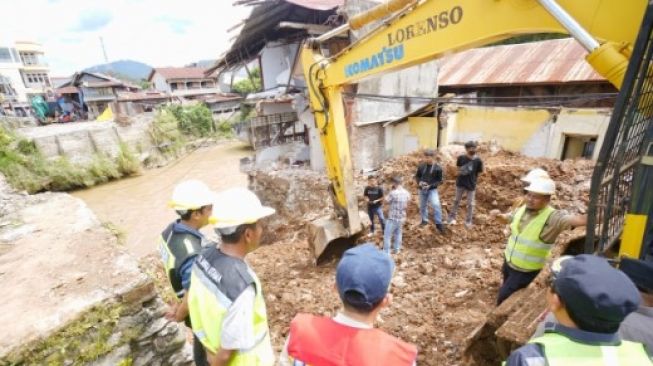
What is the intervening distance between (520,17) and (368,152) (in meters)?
6.99

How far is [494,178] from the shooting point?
6.71 m

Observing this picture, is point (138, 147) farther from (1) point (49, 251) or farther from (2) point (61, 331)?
(2) point (61, 331)

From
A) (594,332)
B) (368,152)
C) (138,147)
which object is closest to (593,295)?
(594,332)

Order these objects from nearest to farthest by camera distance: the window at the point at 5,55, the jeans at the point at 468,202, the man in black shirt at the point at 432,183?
the man in black shirt at the point at 432,183 < the jeans at the point at 468,202 < the window at the point at 5,55

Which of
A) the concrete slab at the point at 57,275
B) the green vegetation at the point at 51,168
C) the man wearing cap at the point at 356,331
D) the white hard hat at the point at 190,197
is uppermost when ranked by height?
the white hard hat at the point at 190,197

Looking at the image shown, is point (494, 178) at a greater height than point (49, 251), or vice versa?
point (49, 251)

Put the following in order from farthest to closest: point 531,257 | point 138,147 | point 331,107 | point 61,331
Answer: point 138,147, point 331,107, point 531,257, point 61,331

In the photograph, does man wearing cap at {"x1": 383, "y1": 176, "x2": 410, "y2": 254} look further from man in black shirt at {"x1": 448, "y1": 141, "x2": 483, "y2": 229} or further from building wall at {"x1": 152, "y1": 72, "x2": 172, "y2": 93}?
building wall at {"x1": 152, "y1": 72, "x2": 172, "y2": 93}

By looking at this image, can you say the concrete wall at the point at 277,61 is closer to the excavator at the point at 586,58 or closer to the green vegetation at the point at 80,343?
the excavator at the point at 586,58

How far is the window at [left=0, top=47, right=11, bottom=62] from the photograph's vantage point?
29281mm

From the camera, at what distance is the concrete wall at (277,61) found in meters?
9.20

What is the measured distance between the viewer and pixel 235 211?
1544mm

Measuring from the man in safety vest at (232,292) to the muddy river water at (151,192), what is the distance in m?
8.40

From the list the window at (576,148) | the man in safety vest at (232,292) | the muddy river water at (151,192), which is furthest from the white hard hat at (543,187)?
the muddy river water at (151,192)
